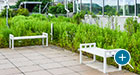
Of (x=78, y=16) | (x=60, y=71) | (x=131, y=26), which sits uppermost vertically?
(x=78, y=16)

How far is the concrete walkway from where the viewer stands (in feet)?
20.2

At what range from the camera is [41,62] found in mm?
7250

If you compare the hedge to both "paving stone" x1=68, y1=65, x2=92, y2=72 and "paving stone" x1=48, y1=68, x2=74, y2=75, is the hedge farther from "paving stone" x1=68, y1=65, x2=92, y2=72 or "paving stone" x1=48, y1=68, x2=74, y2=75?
"paving stone" x1=48, y1=68, x2=74, y2=75

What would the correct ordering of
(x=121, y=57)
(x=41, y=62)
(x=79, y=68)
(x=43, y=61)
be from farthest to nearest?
1. (x=43, y=61)
2. (x=41, y=62)
3. (x=79, y=68)
4. (x=121, y=57)

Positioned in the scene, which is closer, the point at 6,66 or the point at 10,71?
the point at 10,71

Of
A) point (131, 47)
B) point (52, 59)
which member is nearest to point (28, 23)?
point (52, 59)

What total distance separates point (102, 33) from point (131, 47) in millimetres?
1706

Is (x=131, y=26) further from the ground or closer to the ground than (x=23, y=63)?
further from the ground

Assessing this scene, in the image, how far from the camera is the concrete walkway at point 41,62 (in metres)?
6.16

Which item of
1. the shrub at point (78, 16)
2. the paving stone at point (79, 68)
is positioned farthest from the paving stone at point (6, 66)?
the shrub at point (78, 16)

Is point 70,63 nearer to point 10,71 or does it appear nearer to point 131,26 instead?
point 10,71

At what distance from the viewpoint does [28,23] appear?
39.1 feet

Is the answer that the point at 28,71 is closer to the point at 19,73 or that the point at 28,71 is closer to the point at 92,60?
the point at 19,73

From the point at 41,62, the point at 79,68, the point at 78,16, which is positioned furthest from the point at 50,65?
the point at 78,16
